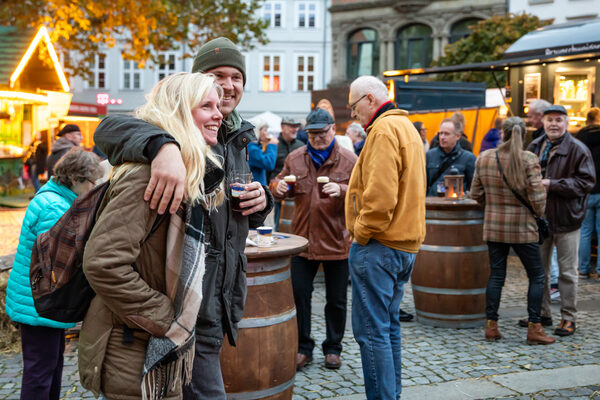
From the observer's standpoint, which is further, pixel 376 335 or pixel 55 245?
pixel 376 335

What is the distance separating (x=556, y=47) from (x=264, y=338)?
9.99 metres

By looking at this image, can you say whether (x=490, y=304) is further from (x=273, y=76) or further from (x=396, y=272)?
(x=273, y=76)

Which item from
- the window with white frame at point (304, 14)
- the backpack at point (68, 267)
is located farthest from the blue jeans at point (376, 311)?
the window with white frame at point (304, 14)

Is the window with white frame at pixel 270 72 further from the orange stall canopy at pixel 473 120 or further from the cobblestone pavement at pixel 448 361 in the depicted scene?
the cobblestone pavement at pixel 448 361

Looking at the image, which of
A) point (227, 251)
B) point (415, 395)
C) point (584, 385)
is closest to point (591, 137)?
point (584, 385)

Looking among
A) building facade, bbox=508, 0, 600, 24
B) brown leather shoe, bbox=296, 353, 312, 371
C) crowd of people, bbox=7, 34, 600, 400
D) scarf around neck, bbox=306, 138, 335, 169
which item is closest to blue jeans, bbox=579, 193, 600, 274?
crowd of people, bbox=7, 34, 600, 400

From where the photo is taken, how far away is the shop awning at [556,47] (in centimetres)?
1145

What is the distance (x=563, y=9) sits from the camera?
31.6 metres

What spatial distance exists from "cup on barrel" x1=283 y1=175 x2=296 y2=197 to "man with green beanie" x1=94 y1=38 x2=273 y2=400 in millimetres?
2036

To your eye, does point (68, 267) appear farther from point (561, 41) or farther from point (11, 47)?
point (11, 47)

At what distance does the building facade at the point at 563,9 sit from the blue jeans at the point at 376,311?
29.1 metres

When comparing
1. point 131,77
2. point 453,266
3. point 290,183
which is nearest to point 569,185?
point 453,266

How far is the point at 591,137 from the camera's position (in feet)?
28.6

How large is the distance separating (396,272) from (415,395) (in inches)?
43.5
